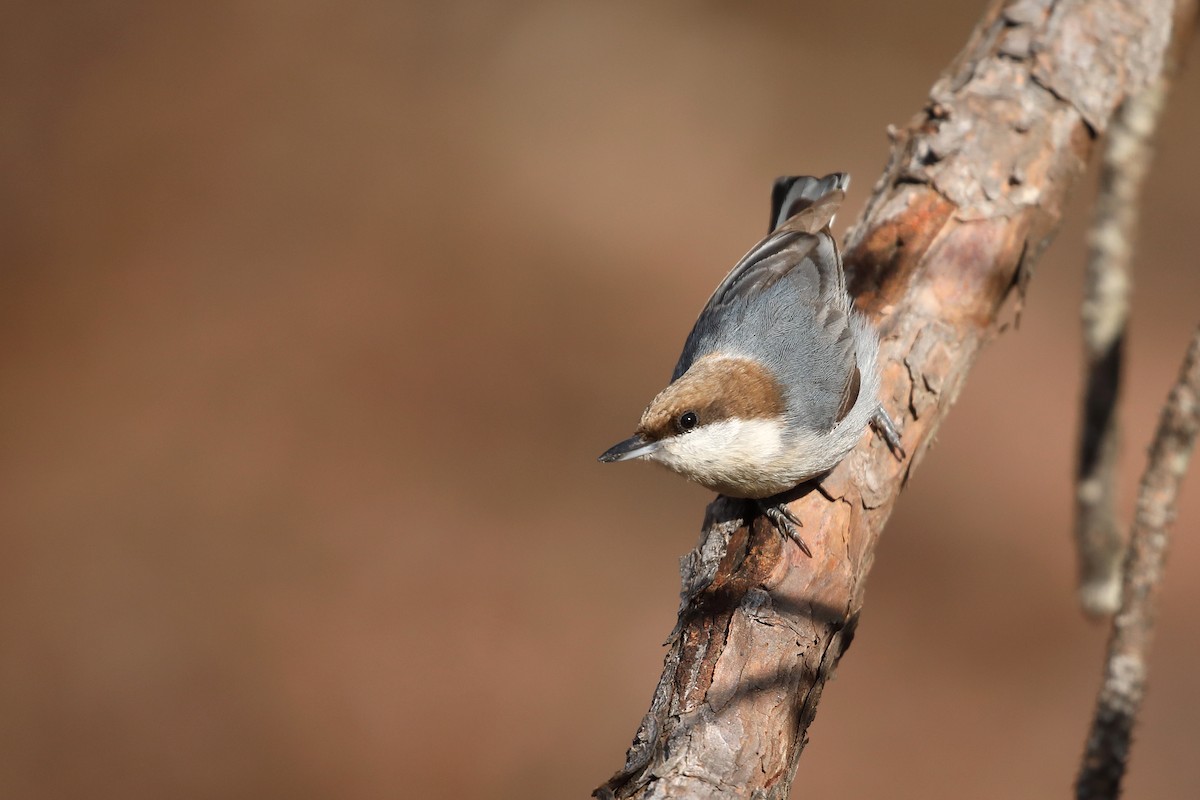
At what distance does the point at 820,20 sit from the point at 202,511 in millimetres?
6622

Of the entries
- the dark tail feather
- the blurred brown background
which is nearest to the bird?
the dark tail feather

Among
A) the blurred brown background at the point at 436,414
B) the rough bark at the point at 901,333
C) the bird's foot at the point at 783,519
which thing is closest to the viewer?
the rough bark at the point at 901,333

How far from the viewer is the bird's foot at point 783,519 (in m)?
2.43

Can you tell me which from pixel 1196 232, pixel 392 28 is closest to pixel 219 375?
pixel 392 28

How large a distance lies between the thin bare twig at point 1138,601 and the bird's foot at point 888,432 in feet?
2.03

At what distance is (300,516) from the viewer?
5.61m

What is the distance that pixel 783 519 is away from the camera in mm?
2480

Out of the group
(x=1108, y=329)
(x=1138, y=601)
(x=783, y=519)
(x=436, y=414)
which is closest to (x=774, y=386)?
(x=783, y=519)

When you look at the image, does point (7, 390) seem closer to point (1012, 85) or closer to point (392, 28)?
point (392, 28)

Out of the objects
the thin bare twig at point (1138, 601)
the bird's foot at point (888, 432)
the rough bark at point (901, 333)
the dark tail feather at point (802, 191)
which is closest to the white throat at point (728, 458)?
the rough bark at point (901, 333)

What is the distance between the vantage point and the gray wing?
282 cm

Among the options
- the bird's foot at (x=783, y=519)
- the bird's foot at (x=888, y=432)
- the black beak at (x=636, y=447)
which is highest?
the bird's foot at (x=888, y=432)

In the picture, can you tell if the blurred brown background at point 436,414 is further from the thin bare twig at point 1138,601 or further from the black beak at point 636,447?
the black beak at point 636,447

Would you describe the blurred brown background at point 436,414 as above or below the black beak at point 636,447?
above
